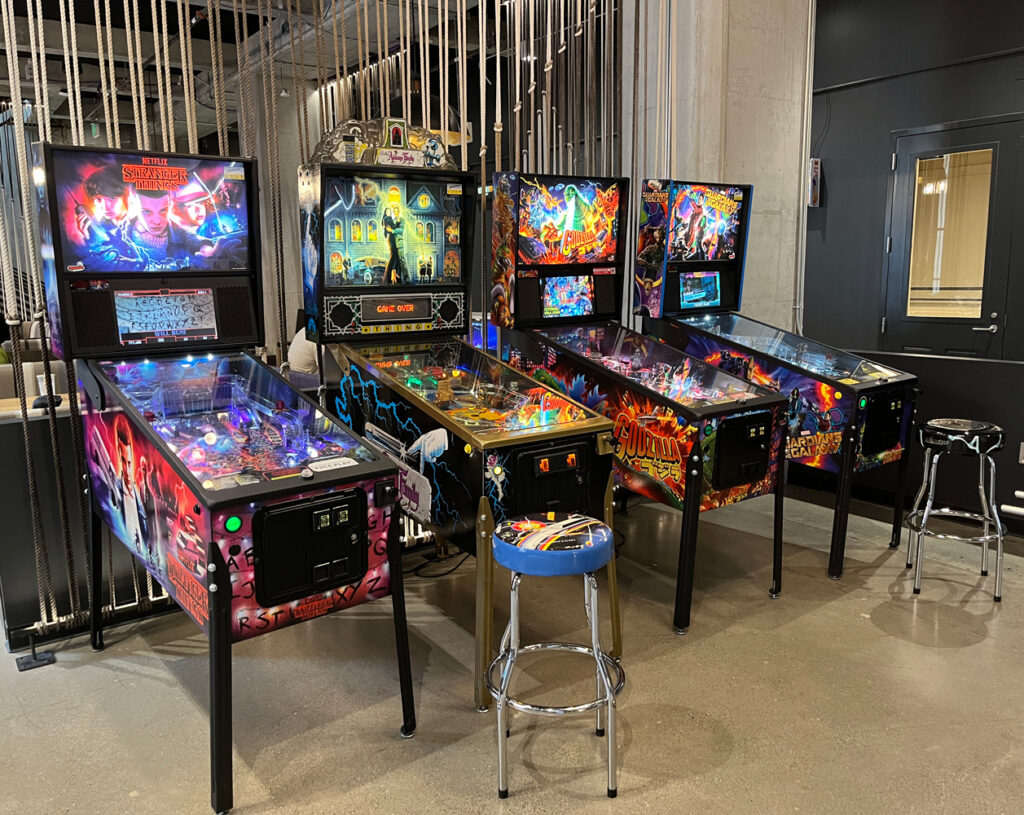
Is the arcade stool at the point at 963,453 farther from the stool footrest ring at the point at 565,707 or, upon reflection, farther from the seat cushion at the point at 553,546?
the seat cushion at the point at 553,546

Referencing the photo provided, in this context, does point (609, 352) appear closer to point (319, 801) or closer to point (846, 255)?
point (319, 801)

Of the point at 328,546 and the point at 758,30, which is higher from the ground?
the point at 758,30

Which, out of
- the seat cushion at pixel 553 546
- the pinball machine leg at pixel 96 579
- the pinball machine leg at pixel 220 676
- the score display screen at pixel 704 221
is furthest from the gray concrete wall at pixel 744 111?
the pinball machine leg at pixel 220 676

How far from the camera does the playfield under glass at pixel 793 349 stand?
4.14 meters

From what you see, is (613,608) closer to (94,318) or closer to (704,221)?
(94,318)

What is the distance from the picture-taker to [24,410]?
2992mm

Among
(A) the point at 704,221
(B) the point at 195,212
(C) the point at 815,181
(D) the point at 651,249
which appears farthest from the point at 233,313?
(C) the point at 815,181

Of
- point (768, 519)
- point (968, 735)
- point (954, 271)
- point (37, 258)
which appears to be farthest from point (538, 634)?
point (954, 271)

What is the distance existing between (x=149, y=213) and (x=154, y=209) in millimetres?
22

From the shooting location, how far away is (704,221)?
4273 mm

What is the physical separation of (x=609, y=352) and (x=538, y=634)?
136 centimetres

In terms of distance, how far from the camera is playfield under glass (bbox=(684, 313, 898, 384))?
4.14 meters

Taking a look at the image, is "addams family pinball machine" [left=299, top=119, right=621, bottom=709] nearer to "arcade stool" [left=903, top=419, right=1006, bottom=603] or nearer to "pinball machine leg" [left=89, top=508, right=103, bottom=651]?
"pinball machine leg" [left=89, top=508, right=103, bottom=651]

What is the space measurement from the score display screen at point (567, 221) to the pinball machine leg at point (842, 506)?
142cm
